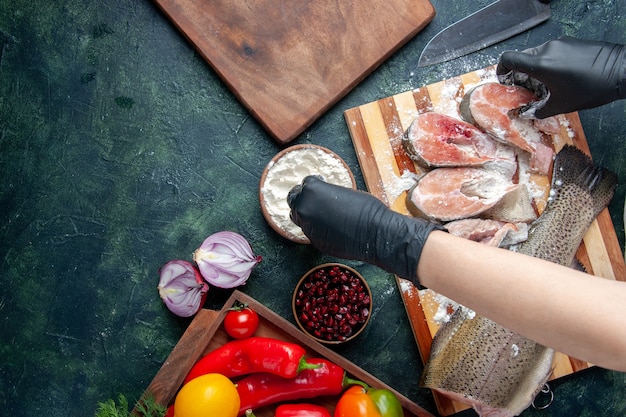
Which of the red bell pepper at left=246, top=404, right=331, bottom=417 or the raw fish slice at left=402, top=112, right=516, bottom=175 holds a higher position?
the raw fish slice at left=402, top=112, right=516, bottom=175

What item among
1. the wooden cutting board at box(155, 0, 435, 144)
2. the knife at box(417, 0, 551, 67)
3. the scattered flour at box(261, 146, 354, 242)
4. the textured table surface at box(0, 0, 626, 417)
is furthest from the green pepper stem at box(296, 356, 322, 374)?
the knife at box(417, 0, 551, 67)

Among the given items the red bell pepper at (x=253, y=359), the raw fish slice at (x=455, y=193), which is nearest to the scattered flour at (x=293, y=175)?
the raw fish slice at (x=455, y=193)

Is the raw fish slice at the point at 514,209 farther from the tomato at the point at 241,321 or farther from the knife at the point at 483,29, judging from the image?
the tomato at the point at 241,321

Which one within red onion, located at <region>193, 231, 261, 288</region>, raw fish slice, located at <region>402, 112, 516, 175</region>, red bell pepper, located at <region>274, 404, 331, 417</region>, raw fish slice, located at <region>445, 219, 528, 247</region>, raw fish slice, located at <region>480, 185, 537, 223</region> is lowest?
red bell pepper, located at <region>274, 404, 331, 417</region>

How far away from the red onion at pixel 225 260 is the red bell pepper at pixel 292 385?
1.17ft

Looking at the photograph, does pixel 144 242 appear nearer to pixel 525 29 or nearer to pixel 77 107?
pixel 77 107

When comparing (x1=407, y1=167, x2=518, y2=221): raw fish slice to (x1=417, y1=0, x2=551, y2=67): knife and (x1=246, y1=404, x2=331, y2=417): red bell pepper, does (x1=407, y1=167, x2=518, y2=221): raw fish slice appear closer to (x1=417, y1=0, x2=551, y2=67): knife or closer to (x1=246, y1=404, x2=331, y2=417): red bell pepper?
(x1=417, y1=0, x2=551, y2=67): knife

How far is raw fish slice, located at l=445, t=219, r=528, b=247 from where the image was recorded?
2174mm

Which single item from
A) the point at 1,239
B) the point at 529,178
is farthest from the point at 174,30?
the point at 529,178

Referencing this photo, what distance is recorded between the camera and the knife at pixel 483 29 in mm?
2320

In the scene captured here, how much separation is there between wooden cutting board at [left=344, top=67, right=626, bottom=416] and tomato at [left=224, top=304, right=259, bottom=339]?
22.5 inches

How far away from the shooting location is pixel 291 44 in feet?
7.45

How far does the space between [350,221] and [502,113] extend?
0.73m

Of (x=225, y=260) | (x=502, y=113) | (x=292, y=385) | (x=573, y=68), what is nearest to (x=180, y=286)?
(x=225, y=260)
